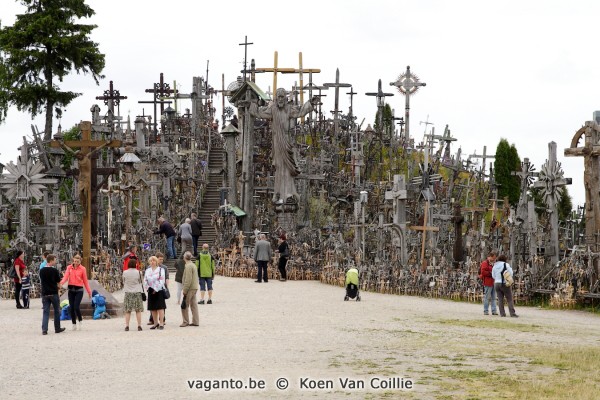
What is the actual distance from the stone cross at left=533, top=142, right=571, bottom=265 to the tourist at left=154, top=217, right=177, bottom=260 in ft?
40.5

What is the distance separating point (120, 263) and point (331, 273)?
601cm

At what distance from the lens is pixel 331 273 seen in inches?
1268

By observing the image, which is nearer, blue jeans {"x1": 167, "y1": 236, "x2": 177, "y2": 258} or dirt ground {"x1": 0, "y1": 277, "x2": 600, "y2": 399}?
dirt ground {"x1": 0, "y1": 277, "x2": 600, "y2": 399}

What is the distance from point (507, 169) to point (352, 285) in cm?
3015

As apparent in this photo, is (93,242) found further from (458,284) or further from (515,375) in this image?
(515,375)

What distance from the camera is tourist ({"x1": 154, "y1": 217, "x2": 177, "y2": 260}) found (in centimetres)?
3481

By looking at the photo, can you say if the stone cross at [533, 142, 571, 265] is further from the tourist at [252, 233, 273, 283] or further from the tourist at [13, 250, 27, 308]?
the tourist at [13, 250, 27, 308]

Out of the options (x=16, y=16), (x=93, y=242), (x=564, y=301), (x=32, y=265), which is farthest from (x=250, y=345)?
(x=16, y=16)

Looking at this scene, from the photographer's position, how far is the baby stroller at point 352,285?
85.8 ft

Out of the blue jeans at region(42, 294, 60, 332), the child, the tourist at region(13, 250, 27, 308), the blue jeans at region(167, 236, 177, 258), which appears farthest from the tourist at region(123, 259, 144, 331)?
the blue jeans at region(167, 236, 177, 258)

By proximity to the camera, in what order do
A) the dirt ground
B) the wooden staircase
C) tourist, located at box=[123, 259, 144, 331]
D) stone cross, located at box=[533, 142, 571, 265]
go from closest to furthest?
the dirt ground → tourist, located at box=[123, 259, 144, 331] → stone cross, located at box=[533, 142, 571, 265] → the wooden staircase

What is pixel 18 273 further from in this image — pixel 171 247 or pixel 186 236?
pixel 171 247

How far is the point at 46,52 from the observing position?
44.2 m

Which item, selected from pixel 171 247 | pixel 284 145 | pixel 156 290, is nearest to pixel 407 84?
pixel 284 145
